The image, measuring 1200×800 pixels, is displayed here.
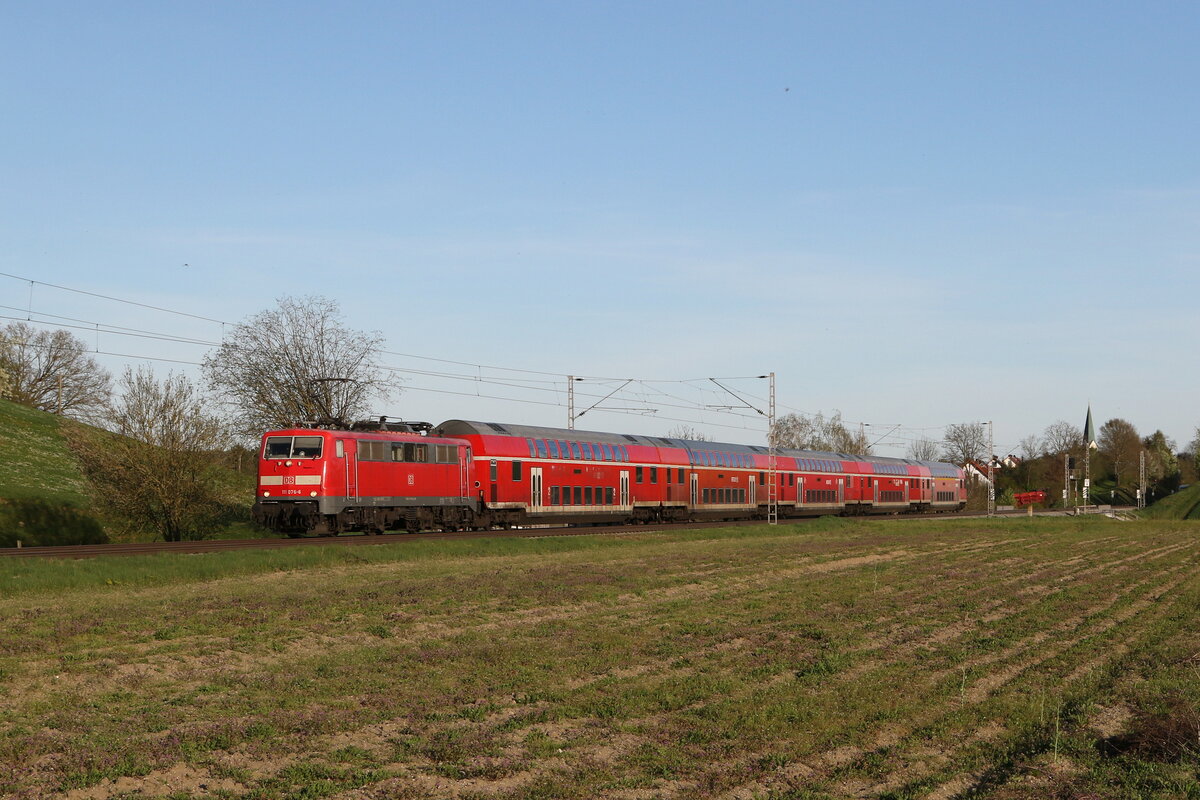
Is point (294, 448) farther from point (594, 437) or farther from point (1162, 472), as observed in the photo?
point (1162, 472)

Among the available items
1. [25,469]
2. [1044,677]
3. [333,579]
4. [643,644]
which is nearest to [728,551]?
[333,579]

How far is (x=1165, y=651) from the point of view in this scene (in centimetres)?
1747

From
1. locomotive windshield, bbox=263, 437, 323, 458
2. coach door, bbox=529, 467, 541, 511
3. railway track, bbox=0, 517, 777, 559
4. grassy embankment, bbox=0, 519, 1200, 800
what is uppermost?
locomotive windshield, bbox=263, 437, 323, 458

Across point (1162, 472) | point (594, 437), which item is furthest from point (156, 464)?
point (1162, 472)

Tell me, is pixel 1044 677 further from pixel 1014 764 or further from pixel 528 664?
pixel 528 664

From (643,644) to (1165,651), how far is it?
802cm

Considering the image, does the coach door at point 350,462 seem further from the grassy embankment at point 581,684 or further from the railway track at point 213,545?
the grassy embankment at point 581,684

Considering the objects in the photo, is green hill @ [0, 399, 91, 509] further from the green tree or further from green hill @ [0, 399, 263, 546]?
the green tree

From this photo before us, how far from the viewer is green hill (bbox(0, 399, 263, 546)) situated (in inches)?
1945

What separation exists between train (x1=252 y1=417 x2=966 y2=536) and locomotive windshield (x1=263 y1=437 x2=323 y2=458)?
34 millimetres

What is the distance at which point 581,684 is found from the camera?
Result: 48.2 ft

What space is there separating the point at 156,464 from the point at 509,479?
46.4 feet

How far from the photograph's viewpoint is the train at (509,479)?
1516 inches

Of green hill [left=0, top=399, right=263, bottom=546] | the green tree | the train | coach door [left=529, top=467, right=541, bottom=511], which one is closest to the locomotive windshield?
the train
